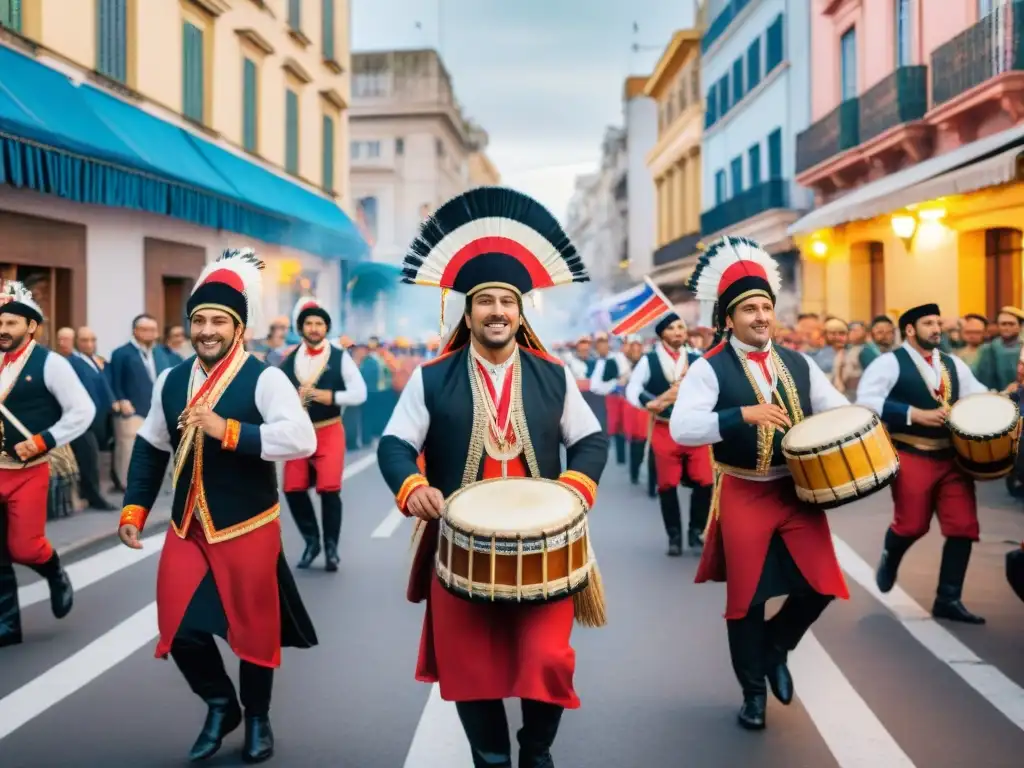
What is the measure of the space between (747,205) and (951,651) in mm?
25891

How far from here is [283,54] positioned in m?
24.6

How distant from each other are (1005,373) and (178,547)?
9.93m

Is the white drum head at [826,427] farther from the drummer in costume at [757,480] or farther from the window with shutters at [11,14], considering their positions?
the window with shutters at [11,14]

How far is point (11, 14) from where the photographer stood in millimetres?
13383

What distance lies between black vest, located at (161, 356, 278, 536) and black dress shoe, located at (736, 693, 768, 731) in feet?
7.22

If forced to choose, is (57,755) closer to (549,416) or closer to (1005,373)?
(549,416)

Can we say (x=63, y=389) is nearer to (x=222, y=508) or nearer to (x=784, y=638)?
(x=222, y=508)

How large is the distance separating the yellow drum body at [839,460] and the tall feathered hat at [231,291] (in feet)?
7.58

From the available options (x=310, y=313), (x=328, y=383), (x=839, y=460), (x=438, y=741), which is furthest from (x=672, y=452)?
(x=438, y=741)

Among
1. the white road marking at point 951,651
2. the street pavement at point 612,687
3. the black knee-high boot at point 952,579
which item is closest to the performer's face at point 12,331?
the street pavement at point 612,687

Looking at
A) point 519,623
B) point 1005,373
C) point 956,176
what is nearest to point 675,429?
point 519,623

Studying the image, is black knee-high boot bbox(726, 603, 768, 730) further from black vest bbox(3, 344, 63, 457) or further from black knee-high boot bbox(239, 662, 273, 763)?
black vest bbox(3, 344, 63, 457)

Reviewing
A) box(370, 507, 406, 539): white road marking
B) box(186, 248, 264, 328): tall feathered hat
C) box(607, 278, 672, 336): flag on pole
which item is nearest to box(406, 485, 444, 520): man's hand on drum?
box(186, 248, 264, 328): tall feathered hat

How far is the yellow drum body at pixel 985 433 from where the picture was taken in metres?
6.43
